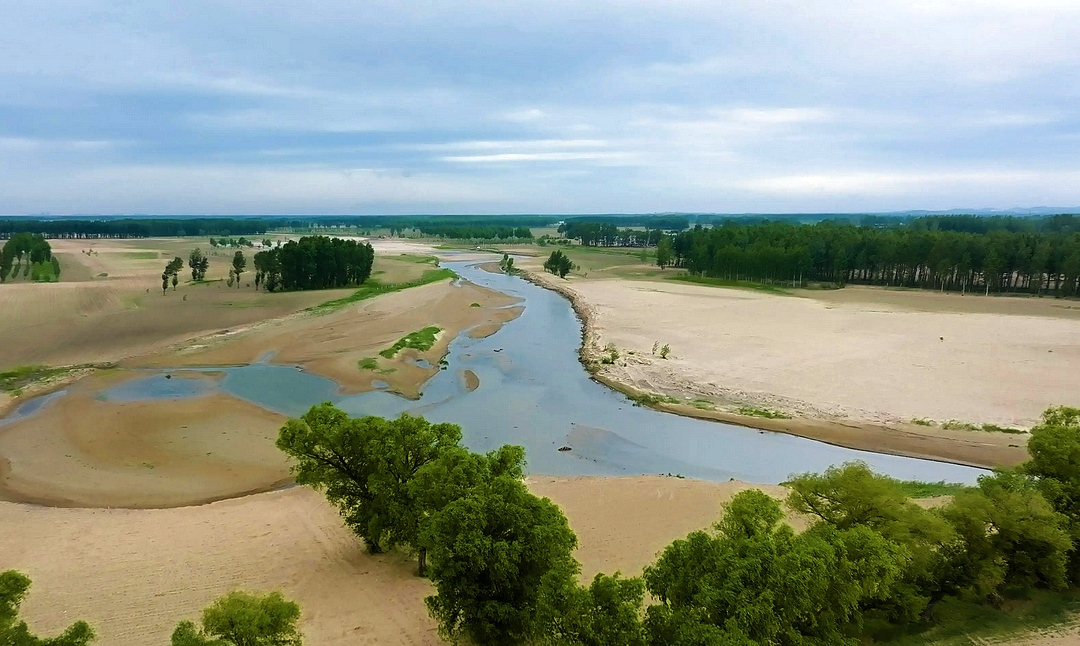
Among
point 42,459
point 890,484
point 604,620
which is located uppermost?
point 890,484

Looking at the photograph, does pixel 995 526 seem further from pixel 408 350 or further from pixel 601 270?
pixel 601 270

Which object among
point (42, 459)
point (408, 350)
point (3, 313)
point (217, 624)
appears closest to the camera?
point (217, 624)

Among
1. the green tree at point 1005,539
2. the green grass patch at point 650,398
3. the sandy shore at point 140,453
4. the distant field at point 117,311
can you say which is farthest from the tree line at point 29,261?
the green tree at point 1005,539

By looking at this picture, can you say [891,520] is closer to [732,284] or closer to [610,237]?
[732,284]

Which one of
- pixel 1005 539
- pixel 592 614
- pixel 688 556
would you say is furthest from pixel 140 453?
pixel 1005 539

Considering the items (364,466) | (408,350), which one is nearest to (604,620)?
(364,466)

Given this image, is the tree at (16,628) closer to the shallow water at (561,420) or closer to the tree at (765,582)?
the tree at (765,582)
